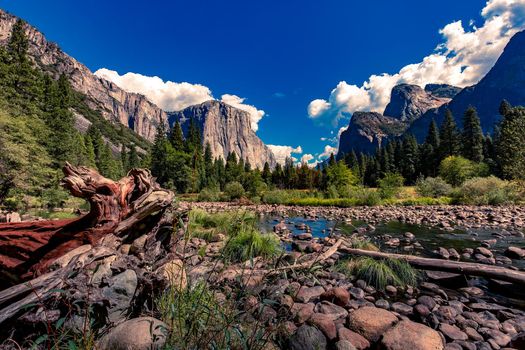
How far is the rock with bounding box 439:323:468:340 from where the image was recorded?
3.33 m

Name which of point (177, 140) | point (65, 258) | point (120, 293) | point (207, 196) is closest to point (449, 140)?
point (207, 196)

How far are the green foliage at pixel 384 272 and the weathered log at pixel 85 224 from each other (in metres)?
4.30

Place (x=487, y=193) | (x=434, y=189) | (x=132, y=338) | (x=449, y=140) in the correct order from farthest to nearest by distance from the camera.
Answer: (x=449, y=140), (x=434, y=189), (x=487, y=193), (x=132, y=338)

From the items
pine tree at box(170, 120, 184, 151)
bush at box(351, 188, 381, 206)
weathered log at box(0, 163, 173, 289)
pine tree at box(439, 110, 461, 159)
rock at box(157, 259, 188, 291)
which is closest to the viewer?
rock at box(157, 259, 188, 291)

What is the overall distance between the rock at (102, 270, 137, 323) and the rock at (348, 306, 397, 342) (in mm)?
2757

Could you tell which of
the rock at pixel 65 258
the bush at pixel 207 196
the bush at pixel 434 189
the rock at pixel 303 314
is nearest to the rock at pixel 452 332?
the rock at pixel 303 314

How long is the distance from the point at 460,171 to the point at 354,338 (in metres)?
41.5

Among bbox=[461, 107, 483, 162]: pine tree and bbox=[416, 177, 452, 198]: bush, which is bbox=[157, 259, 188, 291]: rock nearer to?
bbox=[416, 177, 452, 198]: bush

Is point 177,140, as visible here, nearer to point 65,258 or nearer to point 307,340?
point 65,258

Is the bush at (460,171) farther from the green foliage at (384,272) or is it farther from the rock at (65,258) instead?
the rock at (65,258)

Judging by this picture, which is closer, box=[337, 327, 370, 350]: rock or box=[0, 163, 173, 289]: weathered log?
box=[337, 327, 370, 350]: rock

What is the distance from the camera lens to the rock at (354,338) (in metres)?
3.03

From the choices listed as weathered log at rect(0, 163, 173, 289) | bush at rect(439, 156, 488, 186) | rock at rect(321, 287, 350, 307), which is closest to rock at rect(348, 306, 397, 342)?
rock at rect(321, 287, 350, 307)

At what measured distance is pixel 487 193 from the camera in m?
22.4
